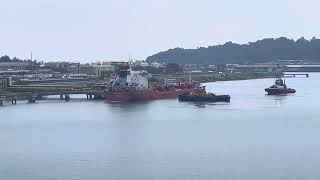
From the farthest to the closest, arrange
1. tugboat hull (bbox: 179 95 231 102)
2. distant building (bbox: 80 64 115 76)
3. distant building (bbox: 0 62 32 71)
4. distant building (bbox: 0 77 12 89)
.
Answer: distant building (bbox: 0 62 32 71) → distant building (bbox: 80 64 115 76) → distant building (bbox: 0 77 12 89) → tugboat hull (bbox: 179 95 231 102)

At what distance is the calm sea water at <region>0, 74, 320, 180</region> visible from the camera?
642 inches

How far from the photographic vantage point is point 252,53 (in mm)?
125562

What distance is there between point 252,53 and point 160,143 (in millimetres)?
106099

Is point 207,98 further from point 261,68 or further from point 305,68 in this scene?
point 305,68

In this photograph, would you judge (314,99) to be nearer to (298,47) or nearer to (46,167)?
(46,167)

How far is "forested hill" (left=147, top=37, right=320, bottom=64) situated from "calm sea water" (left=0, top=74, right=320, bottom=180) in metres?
90.0

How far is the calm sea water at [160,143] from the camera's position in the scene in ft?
53.5

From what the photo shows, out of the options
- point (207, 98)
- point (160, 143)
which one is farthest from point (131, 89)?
point (160, 143)

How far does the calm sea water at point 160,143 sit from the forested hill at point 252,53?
295 ft

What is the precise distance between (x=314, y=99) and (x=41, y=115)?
16570 millimetres

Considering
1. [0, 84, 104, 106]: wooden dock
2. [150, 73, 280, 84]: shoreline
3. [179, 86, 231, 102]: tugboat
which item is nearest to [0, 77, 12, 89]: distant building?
[0, 84, 104, 106]: wooden dock

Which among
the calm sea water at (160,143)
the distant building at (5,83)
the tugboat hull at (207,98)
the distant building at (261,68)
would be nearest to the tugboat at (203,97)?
the tugboat hull at (207,98)

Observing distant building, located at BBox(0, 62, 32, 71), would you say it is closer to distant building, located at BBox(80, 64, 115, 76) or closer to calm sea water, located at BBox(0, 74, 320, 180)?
distant building, located at BBox(80, 64, 115, 76)

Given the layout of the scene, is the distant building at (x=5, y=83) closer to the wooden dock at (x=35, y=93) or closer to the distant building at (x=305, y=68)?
the wooden dock at (x=35, y=93)
